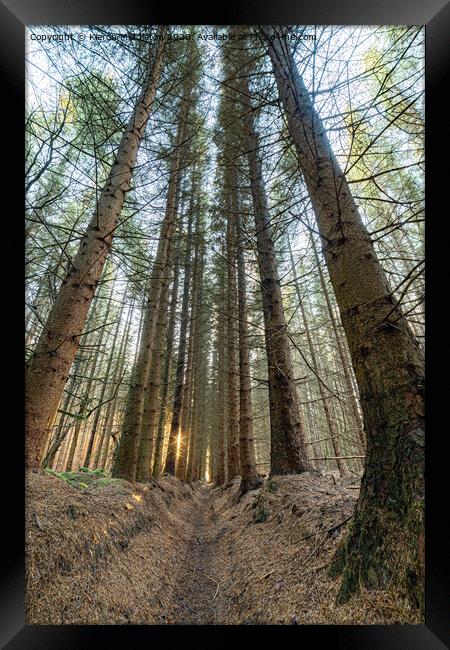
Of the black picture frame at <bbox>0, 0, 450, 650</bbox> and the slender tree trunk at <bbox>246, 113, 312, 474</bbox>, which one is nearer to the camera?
the black picture frame at <bbox>0, 0, 450, 650</bbox>

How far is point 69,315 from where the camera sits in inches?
97.5

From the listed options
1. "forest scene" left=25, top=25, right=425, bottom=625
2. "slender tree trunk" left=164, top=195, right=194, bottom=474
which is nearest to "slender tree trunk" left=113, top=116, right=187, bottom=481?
"forest scene" left=25, top=25, right=425, bottom=625

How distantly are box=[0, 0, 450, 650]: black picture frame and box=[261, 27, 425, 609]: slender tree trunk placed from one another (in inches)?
3.8

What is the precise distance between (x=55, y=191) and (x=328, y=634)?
4.51 meters

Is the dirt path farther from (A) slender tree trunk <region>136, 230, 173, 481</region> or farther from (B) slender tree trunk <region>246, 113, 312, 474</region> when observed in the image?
(A) slender tree trunk <region>136, 230, 173, 481</region>

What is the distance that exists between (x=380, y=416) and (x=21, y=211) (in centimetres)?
237

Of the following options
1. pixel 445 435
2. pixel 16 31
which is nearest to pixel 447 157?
pixel 445 435

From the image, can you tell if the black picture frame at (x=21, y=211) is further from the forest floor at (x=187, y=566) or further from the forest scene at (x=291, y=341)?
the forest floor at (x=187, y=566)

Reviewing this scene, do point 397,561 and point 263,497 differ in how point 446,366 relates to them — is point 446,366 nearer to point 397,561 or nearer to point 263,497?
point 397,561

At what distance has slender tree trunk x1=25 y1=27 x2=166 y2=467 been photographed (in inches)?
86.8

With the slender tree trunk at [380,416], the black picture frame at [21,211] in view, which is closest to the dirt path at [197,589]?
the black picture frame at [21,211]

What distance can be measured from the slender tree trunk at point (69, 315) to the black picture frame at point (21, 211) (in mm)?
619

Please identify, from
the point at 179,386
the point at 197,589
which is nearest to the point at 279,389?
the point at 197,589

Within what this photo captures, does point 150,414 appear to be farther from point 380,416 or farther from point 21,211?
point 380,416
